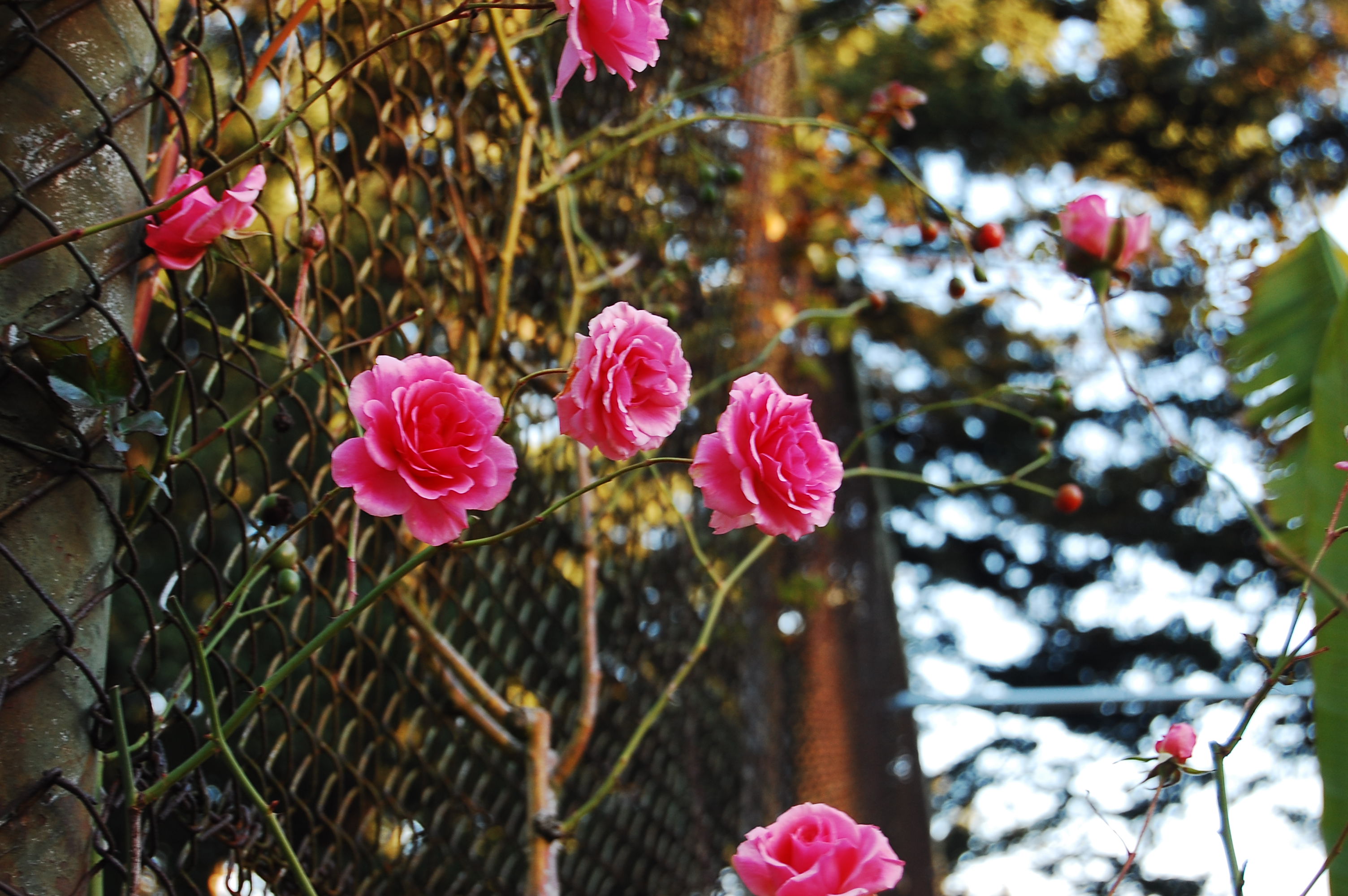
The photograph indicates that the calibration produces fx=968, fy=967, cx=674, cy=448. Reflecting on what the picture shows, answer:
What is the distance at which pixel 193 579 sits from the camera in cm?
209

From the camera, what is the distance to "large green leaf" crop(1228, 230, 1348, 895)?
1.07m

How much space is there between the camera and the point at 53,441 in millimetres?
591

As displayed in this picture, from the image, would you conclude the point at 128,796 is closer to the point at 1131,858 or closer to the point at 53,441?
the point at 53,441

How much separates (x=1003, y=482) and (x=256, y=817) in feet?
2.73

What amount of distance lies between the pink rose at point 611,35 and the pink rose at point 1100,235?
0.57m

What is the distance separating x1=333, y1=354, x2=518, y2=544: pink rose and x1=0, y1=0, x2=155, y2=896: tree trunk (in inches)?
8.0

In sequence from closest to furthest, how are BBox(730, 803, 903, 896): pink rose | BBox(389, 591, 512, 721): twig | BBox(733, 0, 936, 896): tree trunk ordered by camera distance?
BBox(730, 803, 903, 896): pink rose, BBox(389, 591, 512, 721): twig, BBox(733, 0, 936, 896): tree trunk

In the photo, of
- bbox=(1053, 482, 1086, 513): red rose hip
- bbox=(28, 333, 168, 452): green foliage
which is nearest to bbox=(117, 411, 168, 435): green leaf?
bbox=(28, 333, 168, 452): green foliage

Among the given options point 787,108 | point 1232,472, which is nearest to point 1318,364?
point 787,108

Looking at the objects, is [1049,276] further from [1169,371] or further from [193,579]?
[1169,371]

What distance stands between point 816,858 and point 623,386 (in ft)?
1.12

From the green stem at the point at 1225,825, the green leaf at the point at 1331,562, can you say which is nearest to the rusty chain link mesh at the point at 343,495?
the green stem at the point at 1225,825

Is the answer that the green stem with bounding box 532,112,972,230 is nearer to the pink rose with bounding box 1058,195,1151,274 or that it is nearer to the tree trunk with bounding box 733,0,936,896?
the pink rose with bounding box 1058,195,1151,274

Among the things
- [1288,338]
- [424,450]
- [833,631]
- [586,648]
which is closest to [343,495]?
[586,648]
